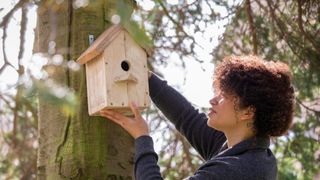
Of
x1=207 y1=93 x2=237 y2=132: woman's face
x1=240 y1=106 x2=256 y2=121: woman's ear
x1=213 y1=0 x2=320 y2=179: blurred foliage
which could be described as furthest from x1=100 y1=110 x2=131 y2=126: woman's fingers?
x1=213 y1=0 x2=320 y2=179: blurred foliage

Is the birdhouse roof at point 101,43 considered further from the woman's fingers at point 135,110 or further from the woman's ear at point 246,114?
the woman's ear at point 246,114

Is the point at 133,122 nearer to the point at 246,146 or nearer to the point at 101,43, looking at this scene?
the point at 101,43

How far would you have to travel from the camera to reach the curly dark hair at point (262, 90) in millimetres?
2646

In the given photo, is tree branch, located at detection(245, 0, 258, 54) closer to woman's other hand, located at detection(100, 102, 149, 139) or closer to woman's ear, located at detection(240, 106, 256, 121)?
woman's ear, located at detection(240, 106, 256, 121)

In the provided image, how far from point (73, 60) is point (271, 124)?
2.77 ft

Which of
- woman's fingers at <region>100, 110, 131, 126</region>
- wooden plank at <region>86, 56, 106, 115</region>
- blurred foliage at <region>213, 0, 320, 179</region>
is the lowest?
woman's fingers at <region>100, 110, 131, 126</region>

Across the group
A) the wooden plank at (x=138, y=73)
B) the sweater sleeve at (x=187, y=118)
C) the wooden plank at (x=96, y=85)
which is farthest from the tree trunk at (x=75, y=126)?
the sweater sleeve at (x=187, y=118)

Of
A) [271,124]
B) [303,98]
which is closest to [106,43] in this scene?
[271,124]

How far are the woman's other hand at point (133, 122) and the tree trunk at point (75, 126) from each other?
0.10 metres

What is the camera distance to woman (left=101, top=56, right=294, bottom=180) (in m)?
2.50

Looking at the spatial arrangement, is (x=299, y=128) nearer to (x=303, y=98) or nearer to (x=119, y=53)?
(x=303, y=98)

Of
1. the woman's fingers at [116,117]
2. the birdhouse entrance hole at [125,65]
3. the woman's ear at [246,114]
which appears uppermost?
the birdhouse entrance hole at [125,65]

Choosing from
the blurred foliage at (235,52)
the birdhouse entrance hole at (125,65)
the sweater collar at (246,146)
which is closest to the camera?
the sweater collar at (246,146)

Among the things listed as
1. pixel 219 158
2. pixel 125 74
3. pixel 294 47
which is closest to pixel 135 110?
pixel 125 74
